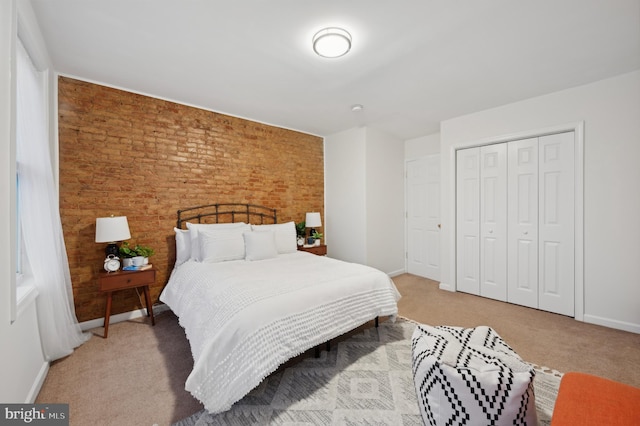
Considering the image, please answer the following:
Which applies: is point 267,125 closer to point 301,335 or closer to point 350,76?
point 350,76

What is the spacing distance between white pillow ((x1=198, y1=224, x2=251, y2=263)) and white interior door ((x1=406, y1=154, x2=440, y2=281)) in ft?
11.0

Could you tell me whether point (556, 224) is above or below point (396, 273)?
above

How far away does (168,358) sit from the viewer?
91.4 inches

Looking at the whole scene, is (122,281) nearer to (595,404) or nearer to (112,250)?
(112,250)

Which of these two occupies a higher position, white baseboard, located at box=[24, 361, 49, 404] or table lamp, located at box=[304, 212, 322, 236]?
table lamp, located at box=[304, 212, 322, 236]

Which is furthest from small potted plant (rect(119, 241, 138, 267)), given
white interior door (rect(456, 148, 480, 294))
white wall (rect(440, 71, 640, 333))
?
white wall (rect(440, 71, 640, 333))

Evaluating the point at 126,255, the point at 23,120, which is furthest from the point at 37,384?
the point at 23,120

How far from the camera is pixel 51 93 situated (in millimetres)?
2635

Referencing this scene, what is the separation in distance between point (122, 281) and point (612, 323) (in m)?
5.22

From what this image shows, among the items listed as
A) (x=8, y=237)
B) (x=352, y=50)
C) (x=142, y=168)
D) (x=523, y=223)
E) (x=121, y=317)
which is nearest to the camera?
(x=8, y=237)

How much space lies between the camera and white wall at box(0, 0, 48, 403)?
1.38 meters

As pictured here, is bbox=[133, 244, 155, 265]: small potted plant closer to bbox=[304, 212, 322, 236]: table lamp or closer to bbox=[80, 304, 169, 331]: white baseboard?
bbox=[80, 304, 169, 331]: white baseboard

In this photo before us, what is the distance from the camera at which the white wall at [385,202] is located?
4.57m

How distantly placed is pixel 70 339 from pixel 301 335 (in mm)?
2168
